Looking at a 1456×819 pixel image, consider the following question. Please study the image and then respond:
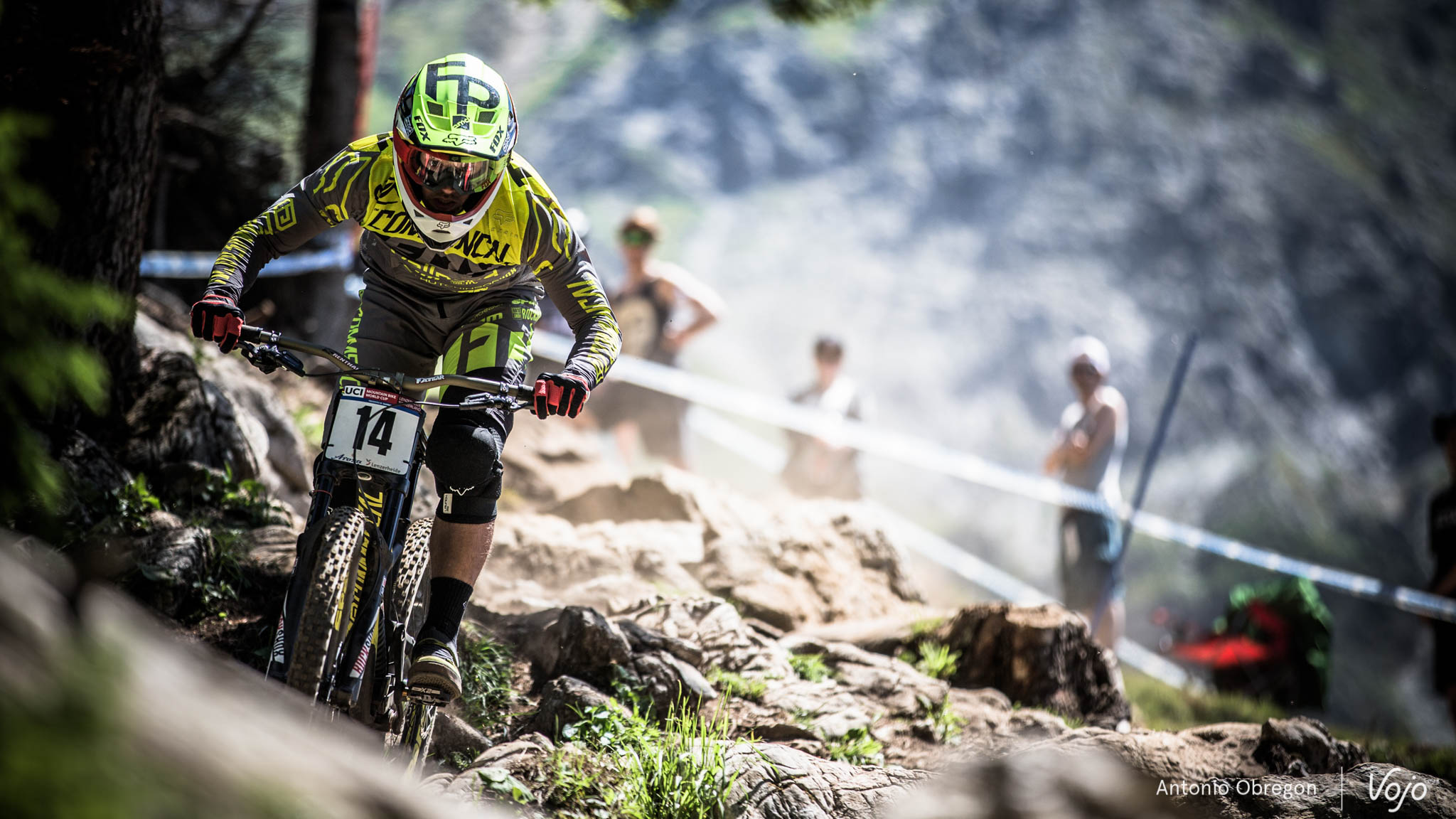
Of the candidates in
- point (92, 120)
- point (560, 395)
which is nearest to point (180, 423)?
point (92, 120)

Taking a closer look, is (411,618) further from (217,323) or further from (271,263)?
(271,263)

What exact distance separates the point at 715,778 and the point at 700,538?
3.58m

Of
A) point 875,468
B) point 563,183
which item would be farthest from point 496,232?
point 563,183

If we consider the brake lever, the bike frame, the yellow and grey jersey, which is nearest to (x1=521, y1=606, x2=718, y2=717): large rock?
the bike frame

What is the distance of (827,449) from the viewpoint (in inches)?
346

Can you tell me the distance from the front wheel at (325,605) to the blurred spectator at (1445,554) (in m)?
6.98

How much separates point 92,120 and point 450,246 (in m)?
2.12

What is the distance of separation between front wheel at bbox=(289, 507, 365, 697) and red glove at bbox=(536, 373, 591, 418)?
26.7 inches

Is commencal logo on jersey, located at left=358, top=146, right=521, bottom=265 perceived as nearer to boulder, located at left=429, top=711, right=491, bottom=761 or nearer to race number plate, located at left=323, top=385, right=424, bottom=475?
race number plate, located at left=323, top=385, right=424, bottom=475

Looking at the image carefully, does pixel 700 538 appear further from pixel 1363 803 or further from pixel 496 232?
pixel 1363 803

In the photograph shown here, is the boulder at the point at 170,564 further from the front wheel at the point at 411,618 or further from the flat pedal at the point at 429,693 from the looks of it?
the flat pedal at the point at 429,693

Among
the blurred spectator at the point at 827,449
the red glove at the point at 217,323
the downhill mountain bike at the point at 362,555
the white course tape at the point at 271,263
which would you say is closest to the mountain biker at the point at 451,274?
the red glove at the point at 217,323

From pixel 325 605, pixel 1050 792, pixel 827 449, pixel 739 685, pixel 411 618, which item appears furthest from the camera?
pixel 827 449

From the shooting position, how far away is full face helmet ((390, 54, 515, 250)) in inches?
138
